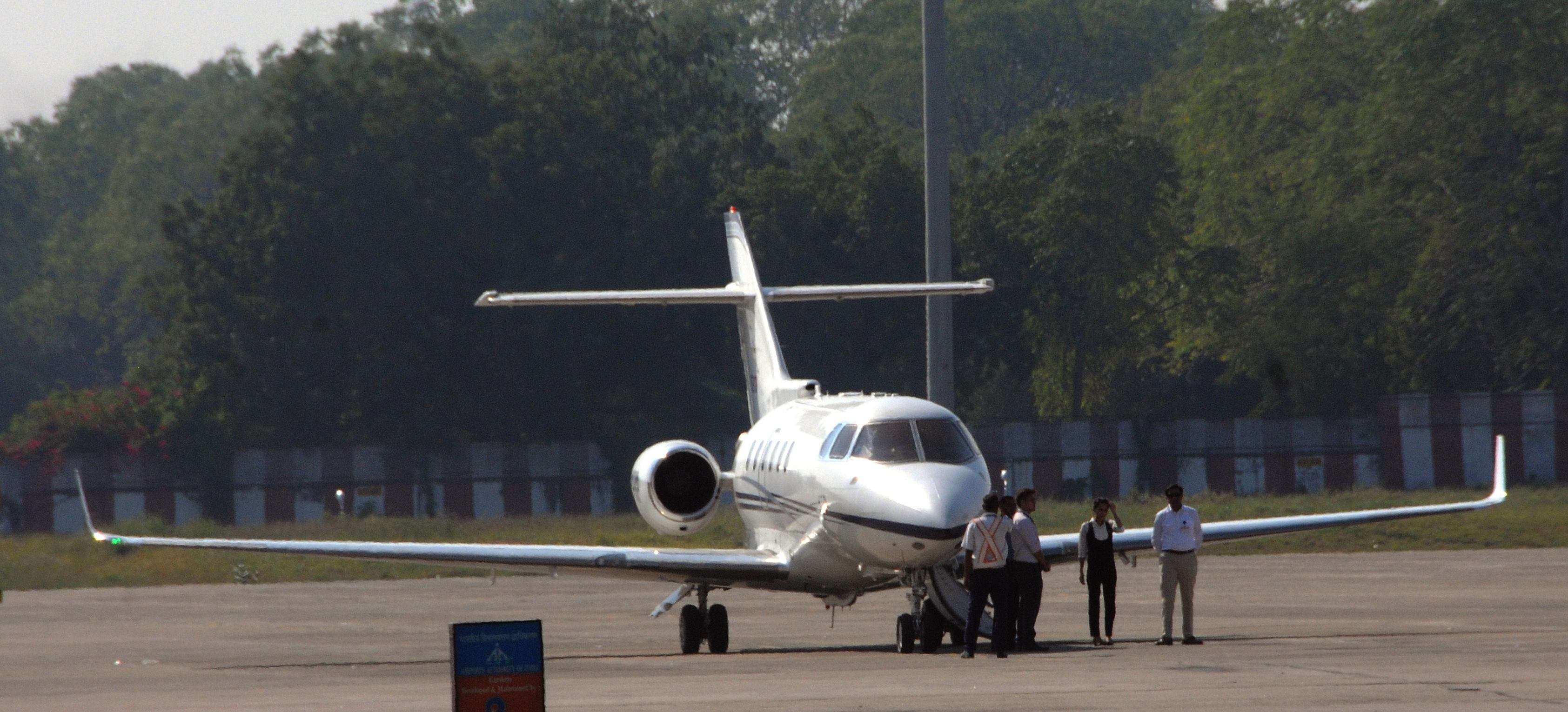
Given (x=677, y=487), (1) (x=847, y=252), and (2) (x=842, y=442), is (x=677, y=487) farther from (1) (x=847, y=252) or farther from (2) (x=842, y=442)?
(1) (x=847, y=252)

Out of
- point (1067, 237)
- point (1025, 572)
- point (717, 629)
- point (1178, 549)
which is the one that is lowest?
point (717, 629)

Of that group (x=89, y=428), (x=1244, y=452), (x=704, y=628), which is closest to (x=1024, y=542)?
(x=704, y=628)

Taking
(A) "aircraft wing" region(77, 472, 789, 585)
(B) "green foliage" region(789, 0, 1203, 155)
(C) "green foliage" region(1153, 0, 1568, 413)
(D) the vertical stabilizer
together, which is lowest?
(A) "aircraft wing" region(77, 472, 789, 585)

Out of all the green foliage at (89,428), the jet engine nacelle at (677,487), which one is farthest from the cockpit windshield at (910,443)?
the green foliage at (89,428)

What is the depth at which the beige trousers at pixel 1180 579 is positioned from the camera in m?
18.5

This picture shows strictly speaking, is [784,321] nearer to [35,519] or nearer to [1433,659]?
[35,519]

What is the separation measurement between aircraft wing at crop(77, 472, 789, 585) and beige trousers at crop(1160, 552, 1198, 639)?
11.7 ft

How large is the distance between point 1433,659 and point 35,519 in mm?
42396

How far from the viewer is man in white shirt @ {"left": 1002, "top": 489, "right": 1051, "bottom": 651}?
18.1 metres

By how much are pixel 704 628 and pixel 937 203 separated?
9.45 m

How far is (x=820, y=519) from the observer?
62.6 feet

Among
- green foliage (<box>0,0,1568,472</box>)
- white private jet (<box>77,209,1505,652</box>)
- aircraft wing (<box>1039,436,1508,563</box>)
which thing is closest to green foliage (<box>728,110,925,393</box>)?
green foliage (<box>0,0,1568,472</box>)

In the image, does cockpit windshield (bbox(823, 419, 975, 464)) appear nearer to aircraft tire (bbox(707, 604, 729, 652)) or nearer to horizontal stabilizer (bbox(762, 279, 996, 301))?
aircraft tire (bbox(707, 604, 729, 652))

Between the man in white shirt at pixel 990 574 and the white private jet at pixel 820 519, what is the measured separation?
0.19m
